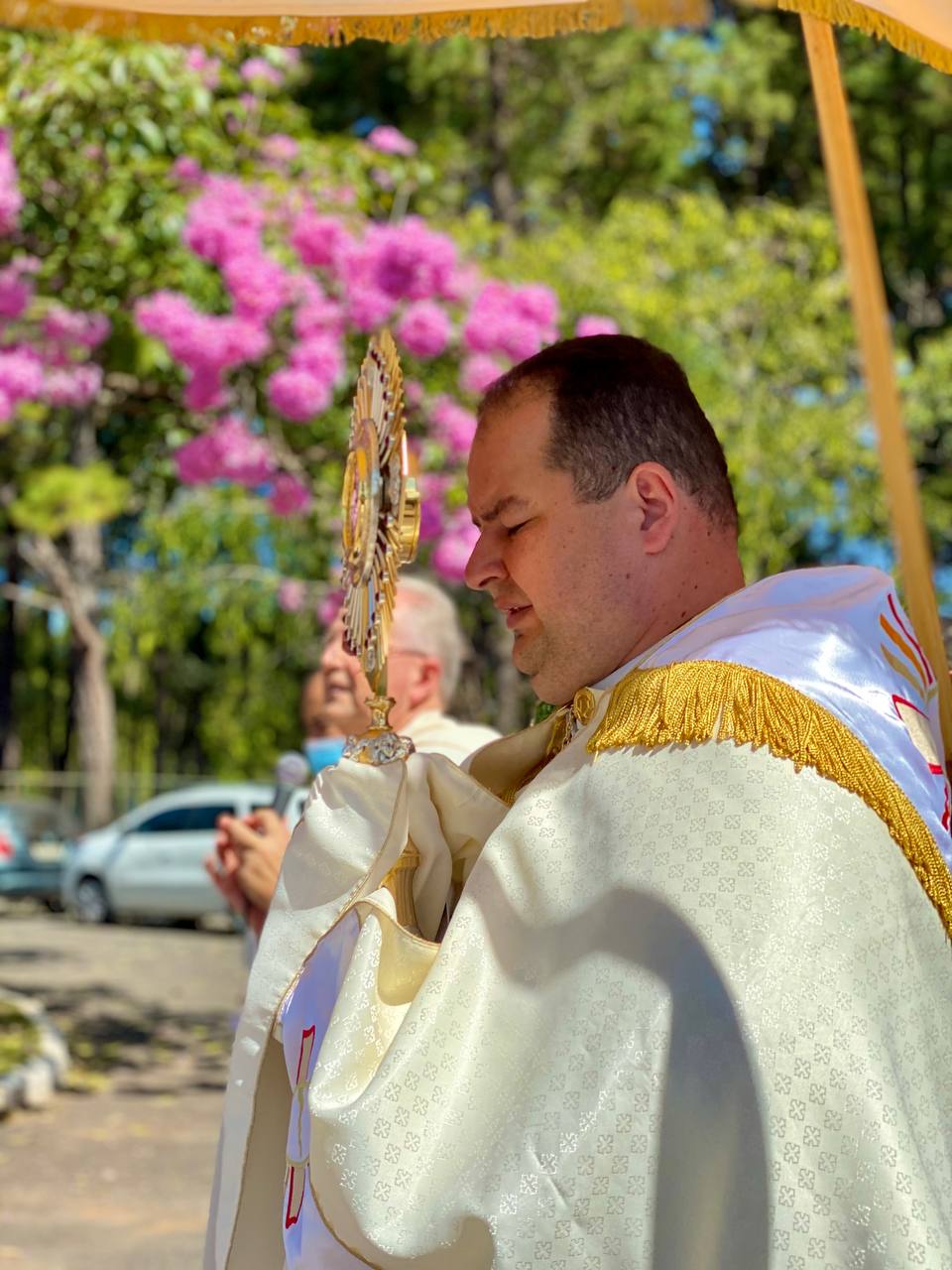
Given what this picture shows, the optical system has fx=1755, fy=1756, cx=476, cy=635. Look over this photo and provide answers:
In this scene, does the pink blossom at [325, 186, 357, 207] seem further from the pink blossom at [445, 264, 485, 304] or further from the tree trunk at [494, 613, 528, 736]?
the tree trunk at [494, 613, 528, 736]

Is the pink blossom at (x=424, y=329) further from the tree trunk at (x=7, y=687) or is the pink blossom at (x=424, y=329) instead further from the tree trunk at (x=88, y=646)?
the tree trunk at (x=7, y=687)

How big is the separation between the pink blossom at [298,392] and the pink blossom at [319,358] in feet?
0.10

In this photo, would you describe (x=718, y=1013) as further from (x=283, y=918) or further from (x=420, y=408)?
(x=420, y=408)

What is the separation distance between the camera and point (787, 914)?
1.74 meters

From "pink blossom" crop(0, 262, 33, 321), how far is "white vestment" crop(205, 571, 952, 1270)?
622 centimetres

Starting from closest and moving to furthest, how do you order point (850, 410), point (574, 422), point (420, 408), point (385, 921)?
point (385, 921) < point (574, 422) < point (420, 408) < point (850, 410)

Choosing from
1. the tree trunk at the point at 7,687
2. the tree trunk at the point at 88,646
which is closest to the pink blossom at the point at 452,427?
the tree trunk at the point at 88,646

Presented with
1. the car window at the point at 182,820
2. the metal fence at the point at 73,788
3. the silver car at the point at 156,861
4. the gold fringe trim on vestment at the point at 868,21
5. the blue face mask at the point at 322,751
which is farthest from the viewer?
the metal fence at the point at 73,788

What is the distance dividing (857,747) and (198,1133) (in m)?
7.69

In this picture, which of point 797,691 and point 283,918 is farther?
point 283,918

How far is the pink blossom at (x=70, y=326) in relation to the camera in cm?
827

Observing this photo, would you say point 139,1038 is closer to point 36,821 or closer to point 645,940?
point 36,821

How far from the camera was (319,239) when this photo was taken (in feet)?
25.8

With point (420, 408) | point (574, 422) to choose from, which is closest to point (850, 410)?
point (420, 408)
